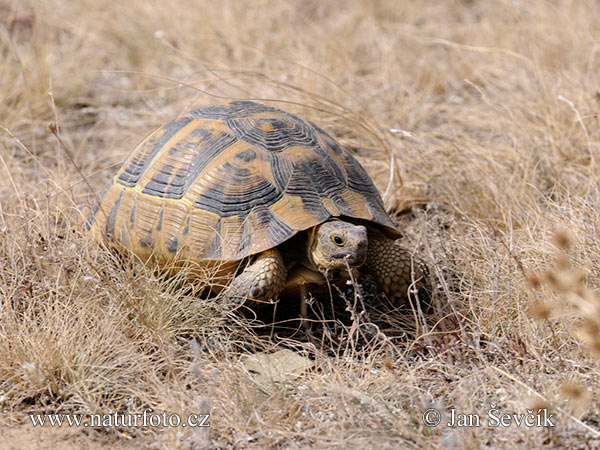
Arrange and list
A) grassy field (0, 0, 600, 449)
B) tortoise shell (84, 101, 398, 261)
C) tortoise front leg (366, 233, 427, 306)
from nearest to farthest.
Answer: grassy field (0, 0, 600, 449) < tortoise shell (84, 101, 398, 261) < tortoise front leg (366, 233, 427, 306)

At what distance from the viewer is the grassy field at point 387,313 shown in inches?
98.6

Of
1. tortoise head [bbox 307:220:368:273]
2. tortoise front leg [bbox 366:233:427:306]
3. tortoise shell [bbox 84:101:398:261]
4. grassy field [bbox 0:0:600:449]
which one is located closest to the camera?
grassy field [bbox 0:0:600:449]

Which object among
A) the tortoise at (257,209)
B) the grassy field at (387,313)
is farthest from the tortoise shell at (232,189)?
the grassy field at (387,313)

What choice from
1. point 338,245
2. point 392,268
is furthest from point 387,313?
point 338,245

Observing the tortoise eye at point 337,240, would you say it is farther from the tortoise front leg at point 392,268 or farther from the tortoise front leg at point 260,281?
the tortoise front leg at point 392,268

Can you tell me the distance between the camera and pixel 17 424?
102 inches

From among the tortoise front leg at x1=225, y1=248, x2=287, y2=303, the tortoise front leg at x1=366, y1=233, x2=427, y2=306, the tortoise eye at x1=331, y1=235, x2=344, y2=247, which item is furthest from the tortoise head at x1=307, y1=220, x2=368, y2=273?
the tortoise front leg at x1=366, y1=233, x2=427, y2=306

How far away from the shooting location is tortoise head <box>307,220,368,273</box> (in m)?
2.98

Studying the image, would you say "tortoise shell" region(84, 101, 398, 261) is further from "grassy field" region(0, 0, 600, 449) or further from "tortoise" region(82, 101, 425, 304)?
"grassy field" region(0, 0, 600, 449)

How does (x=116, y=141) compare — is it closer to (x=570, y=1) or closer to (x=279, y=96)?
(x=279, y=96)

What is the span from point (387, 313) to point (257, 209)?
0.80 meters

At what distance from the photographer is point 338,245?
3029mm

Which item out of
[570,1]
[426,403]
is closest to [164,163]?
[426,403]

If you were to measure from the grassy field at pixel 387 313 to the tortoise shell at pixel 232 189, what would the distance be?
196 mm
